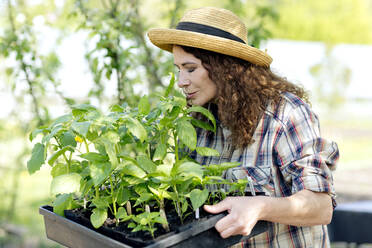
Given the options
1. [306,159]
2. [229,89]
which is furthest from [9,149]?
[306,159]

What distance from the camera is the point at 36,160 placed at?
3.79ft

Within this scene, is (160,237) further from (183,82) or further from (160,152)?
(183,82)

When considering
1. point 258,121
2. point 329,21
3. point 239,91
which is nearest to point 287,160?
point 258,121

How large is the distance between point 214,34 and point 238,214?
68 cm

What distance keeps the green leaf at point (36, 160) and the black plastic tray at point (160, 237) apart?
6.9 inches

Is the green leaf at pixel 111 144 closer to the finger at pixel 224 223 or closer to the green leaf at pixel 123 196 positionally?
→ the green leaf at pixel 123 196

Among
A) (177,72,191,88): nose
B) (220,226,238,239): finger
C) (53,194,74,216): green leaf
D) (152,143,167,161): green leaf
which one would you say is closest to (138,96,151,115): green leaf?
(152,143,167,161): green leaf

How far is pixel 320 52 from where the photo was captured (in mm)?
13141

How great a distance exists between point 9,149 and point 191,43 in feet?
11.6

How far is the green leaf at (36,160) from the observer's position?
1146 mm

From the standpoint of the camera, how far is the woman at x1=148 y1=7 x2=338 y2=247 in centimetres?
138

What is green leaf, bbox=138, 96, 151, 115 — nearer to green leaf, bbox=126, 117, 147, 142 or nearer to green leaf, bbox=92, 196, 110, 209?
green leaf, bbox=126, 117, 147, 142

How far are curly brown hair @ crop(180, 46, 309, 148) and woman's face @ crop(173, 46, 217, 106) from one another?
0.06 feet

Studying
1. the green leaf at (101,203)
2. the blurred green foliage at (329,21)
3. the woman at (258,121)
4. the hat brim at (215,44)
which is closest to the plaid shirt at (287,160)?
the woman at (258,121)
